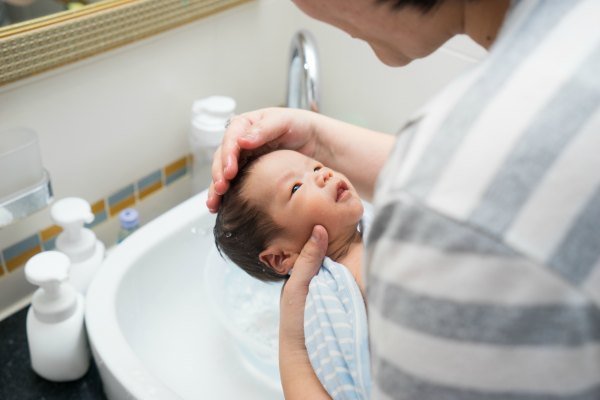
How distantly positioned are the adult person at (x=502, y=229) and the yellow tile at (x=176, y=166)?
94 cm

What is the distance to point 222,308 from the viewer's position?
0.96 m

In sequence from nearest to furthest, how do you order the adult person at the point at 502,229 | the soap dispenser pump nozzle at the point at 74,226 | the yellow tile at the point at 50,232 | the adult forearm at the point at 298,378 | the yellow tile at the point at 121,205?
1. the adult person at the point at 502,229
2. the adult forearm at the point at 298,378
3. the soap dispenser pump nozzle at the point at 74,226
4. the yellow tile at the point at 50,232
5. the yellow tile at the point at 121,205

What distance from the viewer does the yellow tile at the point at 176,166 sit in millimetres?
1237

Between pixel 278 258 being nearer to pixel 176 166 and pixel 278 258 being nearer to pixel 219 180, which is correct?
pixel 219 180

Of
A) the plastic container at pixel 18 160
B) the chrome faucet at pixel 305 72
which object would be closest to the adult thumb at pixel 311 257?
the chrome faucet at pixel 305 72

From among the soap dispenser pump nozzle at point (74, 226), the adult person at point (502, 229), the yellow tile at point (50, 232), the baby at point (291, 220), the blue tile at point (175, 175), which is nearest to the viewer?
the adult person at point (502, 229)

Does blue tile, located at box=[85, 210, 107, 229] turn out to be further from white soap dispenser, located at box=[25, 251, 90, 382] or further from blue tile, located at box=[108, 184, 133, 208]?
white soap dispenser, located at box=[25, 251, 90, 382]

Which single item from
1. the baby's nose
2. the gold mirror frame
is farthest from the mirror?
the baby's nose

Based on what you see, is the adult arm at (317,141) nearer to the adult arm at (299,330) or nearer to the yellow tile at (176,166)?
the adult arm at (299,330)

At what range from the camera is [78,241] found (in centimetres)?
98

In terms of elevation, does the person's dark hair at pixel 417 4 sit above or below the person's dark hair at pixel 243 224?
above

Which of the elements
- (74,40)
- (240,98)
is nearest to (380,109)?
(240,98)

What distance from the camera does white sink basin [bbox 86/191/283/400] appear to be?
0.84m

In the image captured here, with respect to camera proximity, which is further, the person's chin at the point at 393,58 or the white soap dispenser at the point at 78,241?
the white soap dispenser at the point at 78,241
